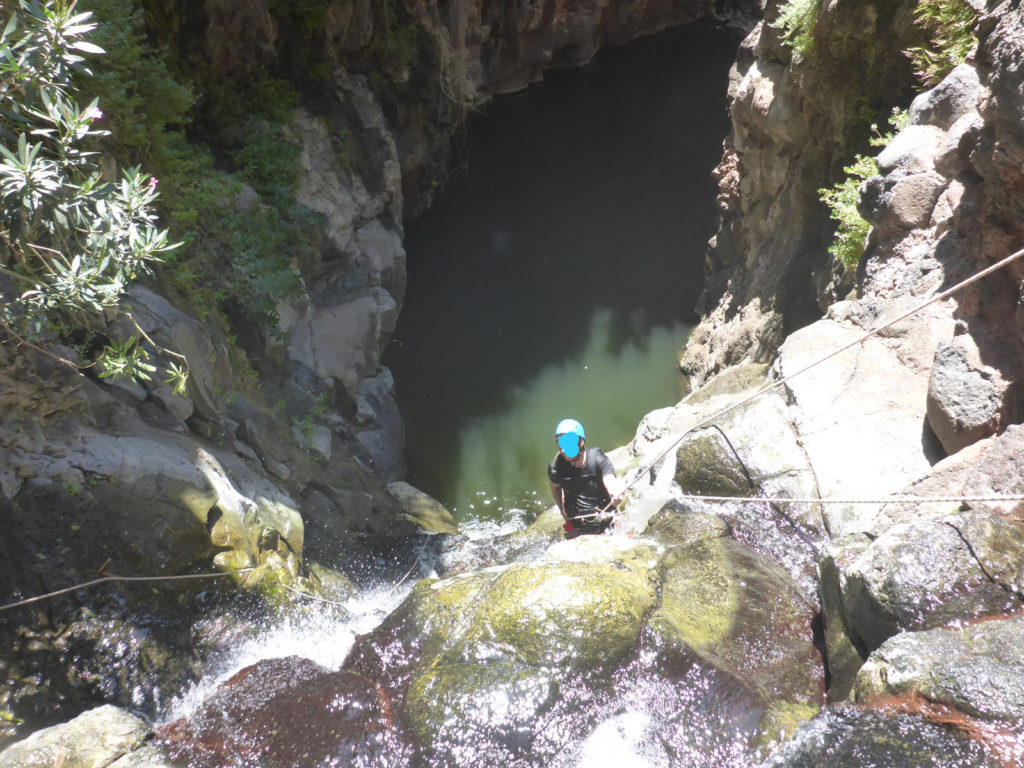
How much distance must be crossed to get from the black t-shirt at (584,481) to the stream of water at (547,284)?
3.30 meters

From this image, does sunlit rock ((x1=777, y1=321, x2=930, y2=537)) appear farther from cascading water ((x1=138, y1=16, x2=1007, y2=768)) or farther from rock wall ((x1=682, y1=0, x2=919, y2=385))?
rock wall ((x1=682, y1=0, x2=919, y2=385))

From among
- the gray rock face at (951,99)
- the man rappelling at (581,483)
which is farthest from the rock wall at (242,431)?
the gray rock face at (951,99)

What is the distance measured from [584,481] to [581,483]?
32 mm

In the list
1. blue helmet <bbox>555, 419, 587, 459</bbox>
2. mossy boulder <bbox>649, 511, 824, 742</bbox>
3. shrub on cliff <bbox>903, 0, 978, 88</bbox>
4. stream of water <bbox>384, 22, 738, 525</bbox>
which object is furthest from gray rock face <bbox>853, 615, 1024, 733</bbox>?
stream of water <bbox>384, 22, 738, 525</bbox>

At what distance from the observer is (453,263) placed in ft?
45.9

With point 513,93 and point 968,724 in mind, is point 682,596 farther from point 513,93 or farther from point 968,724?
point 513,93

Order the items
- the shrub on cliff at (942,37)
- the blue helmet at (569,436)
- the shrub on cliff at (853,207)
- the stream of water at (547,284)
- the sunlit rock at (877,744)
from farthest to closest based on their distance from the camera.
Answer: the stream of water at (547,284) < the shrub on cliff at (853,207) < the shrub on cliff at (942,37) < the blue helmet at (569,436) < the sunlit rock at (877,744)

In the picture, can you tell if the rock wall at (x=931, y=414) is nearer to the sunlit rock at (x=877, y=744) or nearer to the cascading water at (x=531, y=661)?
the sunlit rock at (x=877, y=744)

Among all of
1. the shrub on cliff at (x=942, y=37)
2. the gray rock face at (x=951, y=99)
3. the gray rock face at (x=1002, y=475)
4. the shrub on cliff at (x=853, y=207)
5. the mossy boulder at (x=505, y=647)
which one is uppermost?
the shrub on cliff at (x=942, y=37)

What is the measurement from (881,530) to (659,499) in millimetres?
2030

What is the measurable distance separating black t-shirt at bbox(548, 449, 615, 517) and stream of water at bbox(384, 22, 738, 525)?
130 inches

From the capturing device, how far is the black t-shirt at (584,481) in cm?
564

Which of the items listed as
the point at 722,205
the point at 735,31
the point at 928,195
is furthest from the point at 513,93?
the point at 928,195

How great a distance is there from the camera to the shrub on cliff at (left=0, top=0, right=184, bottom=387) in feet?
10.0
